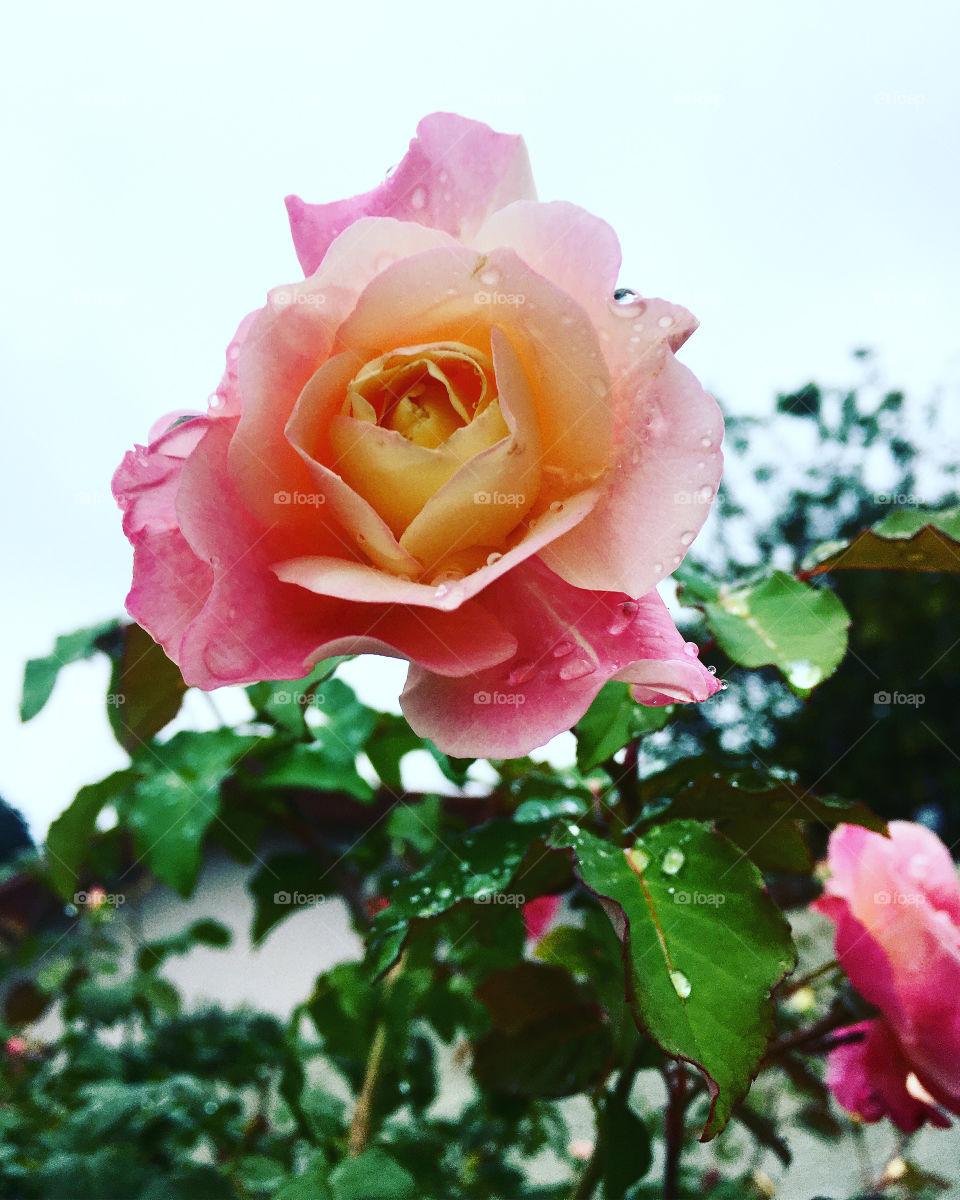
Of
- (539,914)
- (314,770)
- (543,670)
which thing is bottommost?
(539,914)

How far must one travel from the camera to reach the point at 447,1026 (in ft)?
3.05

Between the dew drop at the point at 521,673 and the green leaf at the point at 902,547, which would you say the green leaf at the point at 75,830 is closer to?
the dew drop at the point at 521,673

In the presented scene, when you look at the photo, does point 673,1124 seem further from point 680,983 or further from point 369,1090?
point 680,983

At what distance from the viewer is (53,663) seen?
0.73m

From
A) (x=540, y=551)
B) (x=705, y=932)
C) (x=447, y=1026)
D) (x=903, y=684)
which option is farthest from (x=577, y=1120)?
(x=903, y=684)

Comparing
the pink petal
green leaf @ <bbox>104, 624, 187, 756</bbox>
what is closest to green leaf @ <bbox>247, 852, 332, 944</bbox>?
the pink petal

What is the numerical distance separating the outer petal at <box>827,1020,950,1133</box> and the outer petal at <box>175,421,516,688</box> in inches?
20.2

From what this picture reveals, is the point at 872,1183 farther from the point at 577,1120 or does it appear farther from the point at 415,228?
the point at 415,228

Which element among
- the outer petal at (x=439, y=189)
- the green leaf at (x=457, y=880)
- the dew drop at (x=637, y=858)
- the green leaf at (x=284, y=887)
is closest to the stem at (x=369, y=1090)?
the green leaf at (x=284, y=887)

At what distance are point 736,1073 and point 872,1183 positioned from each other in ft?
3.58

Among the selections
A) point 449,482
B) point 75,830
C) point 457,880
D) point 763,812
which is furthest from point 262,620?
point 75,830

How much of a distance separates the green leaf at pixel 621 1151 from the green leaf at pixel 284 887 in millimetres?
380

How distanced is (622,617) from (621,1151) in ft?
1.53

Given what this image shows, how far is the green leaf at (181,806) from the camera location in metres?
0.71
